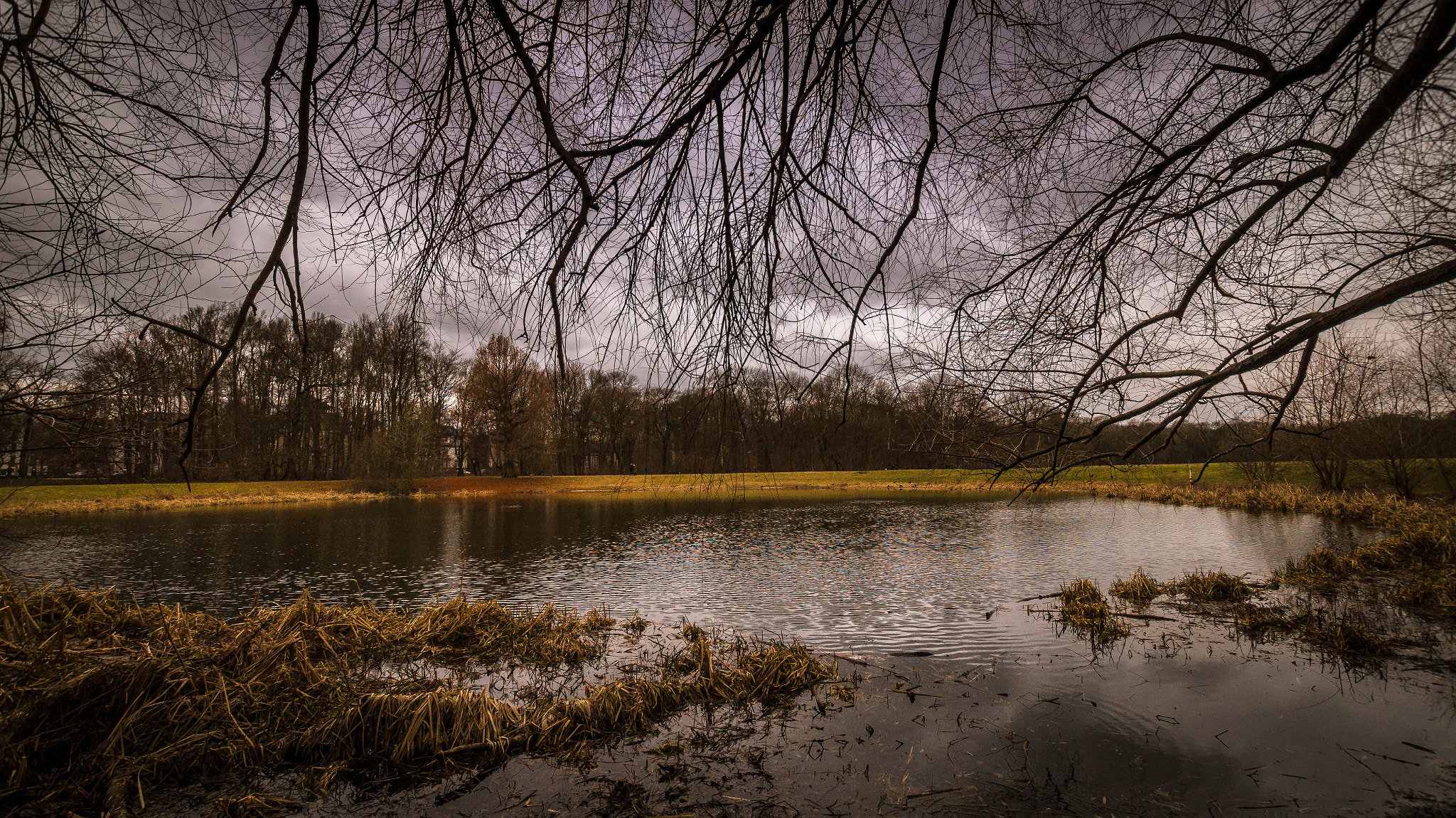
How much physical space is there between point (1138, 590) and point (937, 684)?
5.49 m

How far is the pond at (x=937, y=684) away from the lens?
441 cm

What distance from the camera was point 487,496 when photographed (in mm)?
40656

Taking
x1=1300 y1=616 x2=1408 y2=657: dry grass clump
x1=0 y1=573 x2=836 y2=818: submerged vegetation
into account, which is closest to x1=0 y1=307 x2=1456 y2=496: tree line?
x1=0 y1=573 x2=836 y2=818: submerged vegetation

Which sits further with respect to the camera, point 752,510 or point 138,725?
point 752,510

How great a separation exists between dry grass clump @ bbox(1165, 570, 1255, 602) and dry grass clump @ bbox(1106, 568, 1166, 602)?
1.40 ft

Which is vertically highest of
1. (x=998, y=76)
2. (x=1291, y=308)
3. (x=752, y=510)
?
(x=998, y=76)

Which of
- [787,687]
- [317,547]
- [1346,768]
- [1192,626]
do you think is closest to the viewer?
[1346,768]

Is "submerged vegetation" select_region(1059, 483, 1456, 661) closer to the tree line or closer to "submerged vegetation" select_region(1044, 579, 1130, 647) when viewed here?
"submerged vegetation" select_region(1044, 579, 1130, 647)

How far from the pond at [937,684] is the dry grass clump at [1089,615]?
0.31 meters

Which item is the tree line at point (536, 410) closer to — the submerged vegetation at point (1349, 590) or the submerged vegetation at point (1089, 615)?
the submerged vegetation at point (1349, 590)

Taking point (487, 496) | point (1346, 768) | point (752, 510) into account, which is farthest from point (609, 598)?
point (487, 496)

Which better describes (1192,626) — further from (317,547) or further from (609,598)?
(317,547)

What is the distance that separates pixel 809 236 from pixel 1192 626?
30.0 ft

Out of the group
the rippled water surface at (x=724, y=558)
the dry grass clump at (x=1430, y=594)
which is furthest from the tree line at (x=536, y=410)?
the dry grass clump at (x=1430, y=594)
